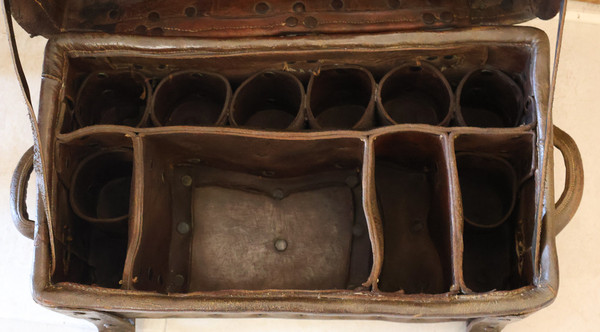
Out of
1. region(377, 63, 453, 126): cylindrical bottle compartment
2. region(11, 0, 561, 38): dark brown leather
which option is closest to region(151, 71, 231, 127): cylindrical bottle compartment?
region(11, 0, 561, 38): dark brown leather

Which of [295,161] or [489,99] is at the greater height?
[489,99]

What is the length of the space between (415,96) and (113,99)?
3.17 ft

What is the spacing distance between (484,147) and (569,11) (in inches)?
30.9

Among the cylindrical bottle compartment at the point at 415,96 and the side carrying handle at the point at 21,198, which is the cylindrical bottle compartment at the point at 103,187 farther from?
the cylindrical bottle compartment at the point at 415,96

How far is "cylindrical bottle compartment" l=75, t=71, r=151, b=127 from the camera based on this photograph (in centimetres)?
194

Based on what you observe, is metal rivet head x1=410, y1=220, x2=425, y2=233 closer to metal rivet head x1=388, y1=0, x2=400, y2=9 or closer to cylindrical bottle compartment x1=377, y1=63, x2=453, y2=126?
cylindrical bottle compartment x1=377, y1=63, x2=453, y2=126

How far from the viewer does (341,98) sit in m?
2.07

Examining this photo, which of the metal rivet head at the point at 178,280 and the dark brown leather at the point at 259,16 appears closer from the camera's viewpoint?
the dark brown leather at the point at 259,16

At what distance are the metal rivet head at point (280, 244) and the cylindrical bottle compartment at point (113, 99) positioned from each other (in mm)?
557

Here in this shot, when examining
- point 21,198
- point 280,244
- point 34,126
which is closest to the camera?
point 34,126

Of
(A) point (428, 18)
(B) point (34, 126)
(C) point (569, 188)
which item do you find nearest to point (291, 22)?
(A) point (428, 18)

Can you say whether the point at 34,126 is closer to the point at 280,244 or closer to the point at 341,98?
the point at 280,244

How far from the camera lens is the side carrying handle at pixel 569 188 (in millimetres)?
1669

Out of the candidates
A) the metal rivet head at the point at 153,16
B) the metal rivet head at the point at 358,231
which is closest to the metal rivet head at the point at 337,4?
the metal rivet head at the point at 153,16
